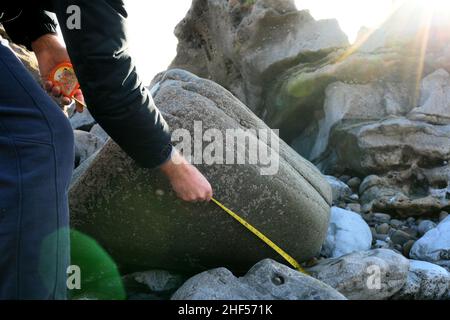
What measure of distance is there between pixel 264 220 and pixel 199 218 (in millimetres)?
519

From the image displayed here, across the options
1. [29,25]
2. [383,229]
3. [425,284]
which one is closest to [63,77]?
[29,25]

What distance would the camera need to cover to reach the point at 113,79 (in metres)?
2.00

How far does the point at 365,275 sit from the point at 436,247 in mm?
1629

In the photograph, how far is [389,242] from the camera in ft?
17.5

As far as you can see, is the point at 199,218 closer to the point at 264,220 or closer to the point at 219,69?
the point at 264,220

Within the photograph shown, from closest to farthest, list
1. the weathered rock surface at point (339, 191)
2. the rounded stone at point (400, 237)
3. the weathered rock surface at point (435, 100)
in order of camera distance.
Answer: the rounded stone at point (400, 237) → the weathered rock surface at point (339, 191) → the weathered rock surface at point (435, 100)

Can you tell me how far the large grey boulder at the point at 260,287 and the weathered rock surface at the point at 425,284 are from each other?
1.19m

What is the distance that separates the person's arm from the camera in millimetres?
1918

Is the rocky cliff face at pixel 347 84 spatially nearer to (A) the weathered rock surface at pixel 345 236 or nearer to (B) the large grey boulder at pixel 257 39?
(B) the large grey boulder at pixel 257 39

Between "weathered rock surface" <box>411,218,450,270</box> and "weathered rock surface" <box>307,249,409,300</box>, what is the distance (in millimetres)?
1039

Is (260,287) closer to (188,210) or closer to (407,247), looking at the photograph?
(188,210)

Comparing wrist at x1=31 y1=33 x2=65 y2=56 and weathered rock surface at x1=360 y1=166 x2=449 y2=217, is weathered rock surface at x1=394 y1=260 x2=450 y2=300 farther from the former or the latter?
wrist at x1=31 y1=33 x2=65 y2=56

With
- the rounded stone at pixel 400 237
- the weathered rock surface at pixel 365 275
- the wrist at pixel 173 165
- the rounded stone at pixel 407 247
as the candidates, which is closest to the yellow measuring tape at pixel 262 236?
the weathered rock surface at pixel 365 275

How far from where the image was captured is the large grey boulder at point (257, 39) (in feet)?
35.6
